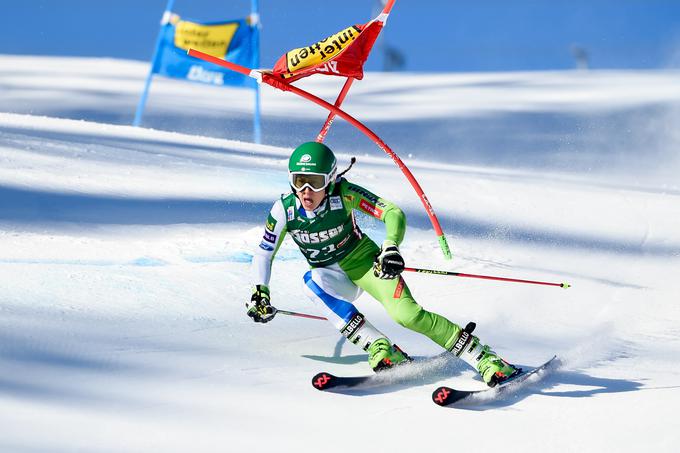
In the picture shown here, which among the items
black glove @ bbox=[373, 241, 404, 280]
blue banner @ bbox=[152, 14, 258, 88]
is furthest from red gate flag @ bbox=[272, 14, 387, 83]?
blue banner @ bbox=[152, 14, 258, 88]

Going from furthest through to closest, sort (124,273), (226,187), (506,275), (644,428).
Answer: (226,187) < (506,275) < (124,273) < (644,428)

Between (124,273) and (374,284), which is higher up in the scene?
(124,273)

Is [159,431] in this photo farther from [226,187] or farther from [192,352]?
[226,187]

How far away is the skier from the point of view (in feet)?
12.1

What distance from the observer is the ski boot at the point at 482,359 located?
3593 millimetres

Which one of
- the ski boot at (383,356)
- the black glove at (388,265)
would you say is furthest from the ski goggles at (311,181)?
the ski boot at (383,356)

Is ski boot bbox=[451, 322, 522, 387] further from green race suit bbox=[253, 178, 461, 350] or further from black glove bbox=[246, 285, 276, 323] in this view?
black glove bbox=[246, 285, 276, 323]

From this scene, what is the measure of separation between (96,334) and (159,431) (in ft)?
3.63

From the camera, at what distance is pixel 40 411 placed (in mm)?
3014

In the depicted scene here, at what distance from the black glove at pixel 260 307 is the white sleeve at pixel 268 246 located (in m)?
0.05

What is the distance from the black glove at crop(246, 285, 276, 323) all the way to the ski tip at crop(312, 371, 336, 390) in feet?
1.56

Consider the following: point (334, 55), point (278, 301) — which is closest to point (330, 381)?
point (278, 301)

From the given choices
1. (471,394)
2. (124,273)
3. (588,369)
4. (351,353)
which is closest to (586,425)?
(471,394)

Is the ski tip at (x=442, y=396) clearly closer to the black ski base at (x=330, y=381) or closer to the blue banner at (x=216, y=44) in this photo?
the black ski base at (x=330, y=381)
